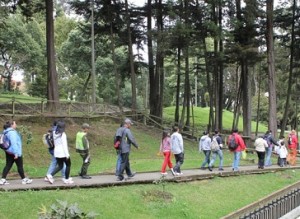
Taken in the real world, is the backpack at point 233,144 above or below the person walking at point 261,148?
above

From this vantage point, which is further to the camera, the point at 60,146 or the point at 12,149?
the point at 60,146

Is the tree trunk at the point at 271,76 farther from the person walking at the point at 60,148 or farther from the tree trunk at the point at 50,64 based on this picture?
the person walking at the point at 60,148

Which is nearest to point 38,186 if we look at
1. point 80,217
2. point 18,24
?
point 80,217

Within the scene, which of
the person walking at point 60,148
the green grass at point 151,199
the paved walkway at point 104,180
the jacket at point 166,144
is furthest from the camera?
the jacket at point 166,144

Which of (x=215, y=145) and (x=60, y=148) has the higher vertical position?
(x=60, y=148)

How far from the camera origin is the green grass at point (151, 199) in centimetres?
1008

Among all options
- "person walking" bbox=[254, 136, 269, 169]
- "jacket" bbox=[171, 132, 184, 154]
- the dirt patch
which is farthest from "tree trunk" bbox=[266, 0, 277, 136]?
the dirt patch

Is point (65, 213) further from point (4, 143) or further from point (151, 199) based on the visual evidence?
point (151, 199)

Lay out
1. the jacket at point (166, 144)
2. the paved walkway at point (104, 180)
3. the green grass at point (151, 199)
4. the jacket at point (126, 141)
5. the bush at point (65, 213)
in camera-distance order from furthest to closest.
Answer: the jacket at point (166, 144) → the jacket at point (126, 141) → the paved walkway at point (104, 180) → the green grass at point (151, 199) → the bush at point (65, 213)

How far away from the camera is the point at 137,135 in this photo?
86.6 ft

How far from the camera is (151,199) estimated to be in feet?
39.1

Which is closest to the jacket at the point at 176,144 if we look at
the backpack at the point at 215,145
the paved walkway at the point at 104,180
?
the paved walkway at the point at 104,180

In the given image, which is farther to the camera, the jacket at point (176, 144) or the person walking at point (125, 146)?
the jacket at point (176, 144)

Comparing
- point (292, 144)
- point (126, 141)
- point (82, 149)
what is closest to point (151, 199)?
point (126, 141)
